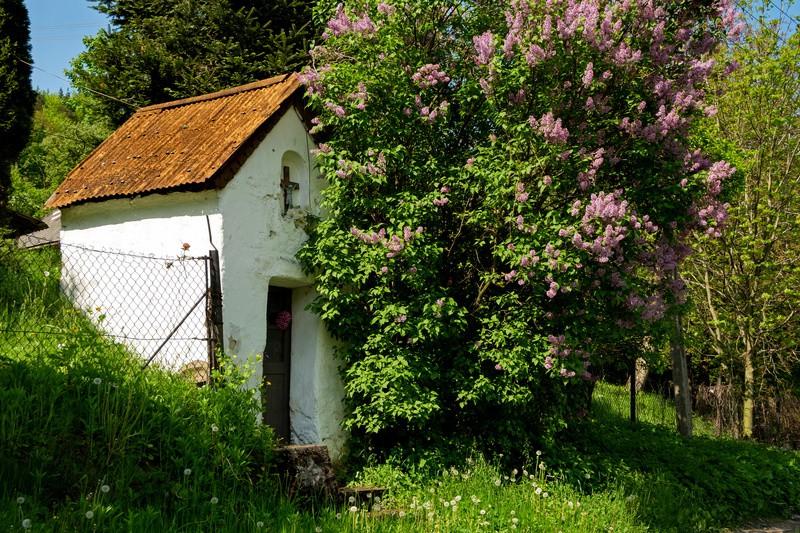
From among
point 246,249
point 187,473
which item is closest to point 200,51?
point 246,249

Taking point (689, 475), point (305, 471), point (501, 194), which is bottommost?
point (689, 475)

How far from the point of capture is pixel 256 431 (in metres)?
6.43

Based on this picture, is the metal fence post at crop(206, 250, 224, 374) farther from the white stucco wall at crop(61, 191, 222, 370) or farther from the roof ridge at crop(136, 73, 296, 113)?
the roof ridge at crop(136, 73, 296, 113)

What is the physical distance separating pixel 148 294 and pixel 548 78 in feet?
17.5

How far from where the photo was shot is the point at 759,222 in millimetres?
13641

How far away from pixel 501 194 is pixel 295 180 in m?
2.74

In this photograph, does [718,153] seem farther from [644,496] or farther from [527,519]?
[527,519]

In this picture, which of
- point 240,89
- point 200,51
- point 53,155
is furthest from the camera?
point 53,155

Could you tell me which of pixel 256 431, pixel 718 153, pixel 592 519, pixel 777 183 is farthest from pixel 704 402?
pixel 256 431

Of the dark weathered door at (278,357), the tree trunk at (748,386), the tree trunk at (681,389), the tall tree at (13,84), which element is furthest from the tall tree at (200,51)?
the tree trunk at (748,386)

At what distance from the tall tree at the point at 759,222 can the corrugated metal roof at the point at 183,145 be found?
Answer: 898 cm

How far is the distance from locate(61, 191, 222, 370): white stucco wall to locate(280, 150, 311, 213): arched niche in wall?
120cm

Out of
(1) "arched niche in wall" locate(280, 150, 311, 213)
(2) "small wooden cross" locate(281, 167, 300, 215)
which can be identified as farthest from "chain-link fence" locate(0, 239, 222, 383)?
(1) "arched niche in wall" locate(280, 150, 311, 213)

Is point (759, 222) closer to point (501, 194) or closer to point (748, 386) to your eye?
point (748, 386)
